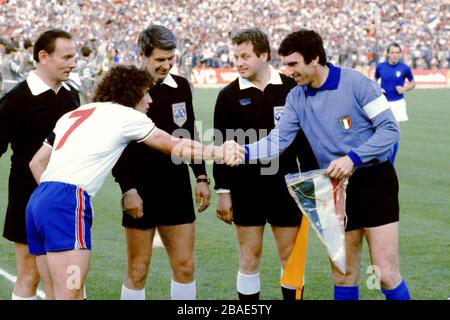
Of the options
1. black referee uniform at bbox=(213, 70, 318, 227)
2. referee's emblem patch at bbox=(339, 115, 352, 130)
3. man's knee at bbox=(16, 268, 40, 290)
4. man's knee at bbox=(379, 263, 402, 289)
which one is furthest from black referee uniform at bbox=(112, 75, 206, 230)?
man's knee at bbox=(379, 263, 402, 289)

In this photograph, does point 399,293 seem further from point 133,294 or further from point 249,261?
point 133,294

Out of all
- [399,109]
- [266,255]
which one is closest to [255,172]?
[266,255]

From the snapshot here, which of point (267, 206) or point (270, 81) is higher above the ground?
point (270, 81)

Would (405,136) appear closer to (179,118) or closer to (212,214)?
(212,214)

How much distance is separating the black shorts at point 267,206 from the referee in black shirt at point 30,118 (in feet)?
5.25

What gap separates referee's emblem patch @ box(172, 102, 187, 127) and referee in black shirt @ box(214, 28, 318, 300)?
1.47 ft

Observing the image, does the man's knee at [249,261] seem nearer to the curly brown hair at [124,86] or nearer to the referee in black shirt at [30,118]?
the referee in black shirt at [30,118]

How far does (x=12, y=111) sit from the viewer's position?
5.49m

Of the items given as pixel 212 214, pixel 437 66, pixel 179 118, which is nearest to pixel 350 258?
pixel 179 118

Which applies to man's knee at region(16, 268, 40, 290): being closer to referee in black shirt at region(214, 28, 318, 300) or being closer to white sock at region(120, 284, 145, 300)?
white sock at region(120, 284, 145, 300)

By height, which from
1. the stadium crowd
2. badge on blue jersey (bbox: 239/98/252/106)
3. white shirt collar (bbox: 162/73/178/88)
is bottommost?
the stadium crowd

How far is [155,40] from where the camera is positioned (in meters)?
5.91

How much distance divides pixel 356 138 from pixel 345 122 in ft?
0.44

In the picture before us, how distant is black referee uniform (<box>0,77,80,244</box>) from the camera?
551 centimetres
